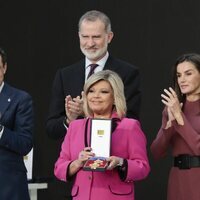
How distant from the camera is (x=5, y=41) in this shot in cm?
534

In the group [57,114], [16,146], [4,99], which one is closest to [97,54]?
[57,114]

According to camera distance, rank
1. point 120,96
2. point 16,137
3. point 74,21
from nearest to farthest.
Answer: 1. point 120,96
2. point 16,137
3. point 74,21

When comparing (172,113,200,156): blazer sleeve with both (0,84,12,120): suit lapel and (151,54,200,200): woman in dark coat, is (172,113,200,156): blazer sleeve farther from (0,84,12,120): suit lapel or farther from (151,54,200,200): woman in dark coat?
(0,84,12,120): suit lapel

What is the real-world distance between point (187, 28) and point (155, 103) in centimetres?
64

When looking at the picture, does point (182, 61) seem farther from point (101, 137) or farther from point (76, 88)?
point (101, 137)

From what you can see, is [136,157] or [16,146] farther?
[16,146]

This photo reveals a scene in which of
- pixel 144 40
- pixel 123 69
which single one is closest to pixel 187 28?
pixel 144 40

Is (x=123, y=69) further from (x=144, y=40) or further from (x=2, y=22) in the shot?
(x=2, y=22)

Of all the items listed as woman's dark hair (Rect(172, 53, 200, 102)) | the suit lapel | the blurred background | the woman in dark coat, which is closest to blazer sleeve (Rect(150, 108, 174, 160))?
the woman in dark coat

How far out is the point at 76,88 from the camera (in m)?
3.58

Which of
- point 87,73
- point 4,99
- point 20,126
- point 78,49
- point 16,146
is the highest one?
point 78,49

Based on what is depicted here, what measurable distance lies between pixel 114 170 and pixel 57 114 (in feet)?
2.18

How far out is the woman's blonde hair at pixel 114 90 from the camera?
3.09 metres

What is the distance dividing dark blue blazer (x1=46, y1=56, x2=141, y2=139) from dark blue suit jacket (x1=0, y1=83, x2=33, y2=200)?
0.46ft
